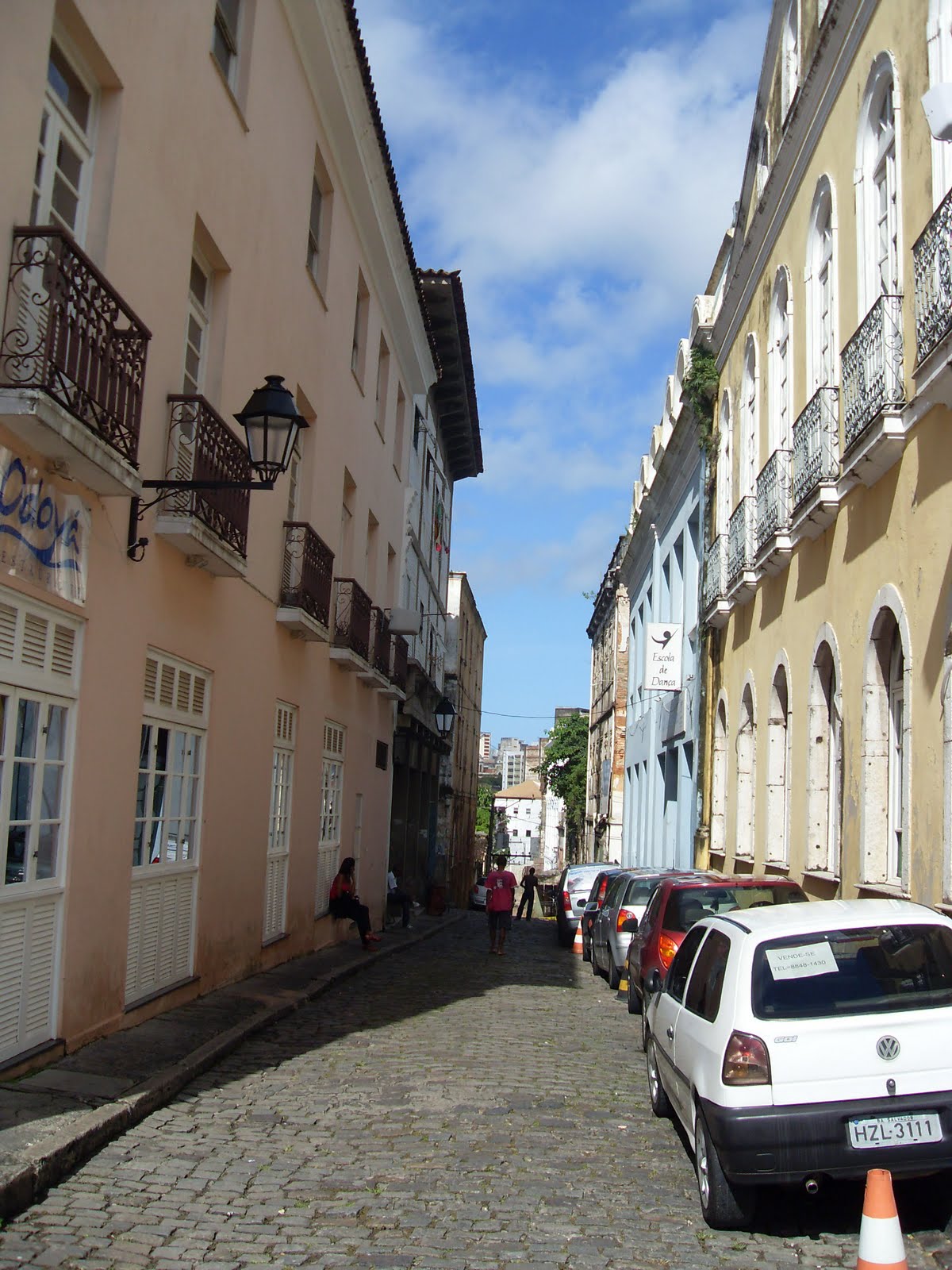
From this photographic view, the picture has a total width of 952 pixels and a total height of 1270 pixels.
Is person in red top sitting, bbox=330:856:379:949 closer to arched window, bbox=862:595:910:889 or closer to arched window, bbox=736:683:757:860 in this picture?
arched window, bbox=736:683:757:860

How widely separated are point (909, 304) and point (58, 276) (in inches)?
283

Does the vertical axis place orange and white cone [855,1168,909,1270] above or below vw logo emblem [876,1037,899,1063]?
below

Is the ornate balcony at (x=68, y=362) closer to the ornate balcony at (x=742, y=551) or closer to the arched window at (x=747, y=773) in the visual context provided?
the ornate balcony at (x=742, y=551)

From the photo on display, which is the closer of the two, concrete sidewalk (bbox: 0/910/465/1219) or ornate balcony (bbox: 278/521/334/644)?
concrete sidewalk (bbox: 0/910/465/1219)

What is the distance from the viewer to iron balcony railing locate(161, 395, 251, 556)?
10.0m

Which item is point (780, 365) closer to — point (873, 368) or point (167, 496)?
point (873, 368)

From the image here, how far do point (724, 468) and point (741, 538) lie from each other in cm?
308

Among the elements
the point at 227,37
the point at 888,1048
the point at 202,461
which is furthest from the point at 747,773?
the point at 888,1048

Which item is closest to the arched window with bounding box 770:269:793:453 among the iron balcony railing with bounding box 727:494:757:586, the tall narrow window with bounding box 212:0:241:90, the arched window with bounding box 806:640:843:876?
the iron balcony railing with bounding box 727:494:757:586

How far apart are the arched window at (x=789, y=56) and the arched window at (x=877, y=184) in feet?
12.9

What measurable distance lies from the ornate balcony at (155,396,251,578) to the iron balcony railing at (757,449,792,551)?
727 cm

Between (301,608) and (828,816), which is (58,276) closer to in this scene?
(301,608)

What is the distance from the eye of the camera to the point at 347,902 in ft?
58.5

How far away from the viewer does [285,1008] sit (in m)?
11.6
